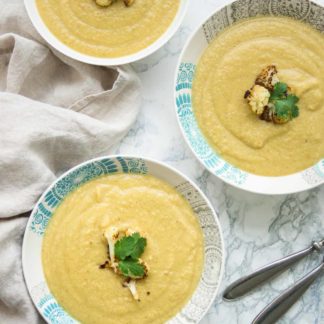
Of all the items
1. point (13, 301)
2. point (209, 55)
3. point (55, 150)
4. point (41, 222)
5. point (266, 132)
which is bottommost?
point (13, 301)

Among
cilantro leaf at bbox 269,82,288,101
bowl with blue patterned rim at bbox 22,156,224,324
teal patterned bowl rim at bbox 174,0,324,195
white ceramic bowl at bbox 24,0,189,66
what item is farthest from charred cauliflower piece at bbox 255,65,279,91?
bowl with blue patterned rim at bbox 22,156,224,324

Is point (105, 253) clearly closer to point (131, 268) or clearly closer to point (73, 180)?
point (131, 268)

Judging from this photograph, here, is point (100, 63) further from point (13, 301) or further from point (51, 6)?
point (13, 301)

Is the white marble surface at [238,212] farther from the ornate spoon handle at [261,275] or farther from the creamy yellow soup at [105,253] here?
the creamy yellow soup at [105,253]

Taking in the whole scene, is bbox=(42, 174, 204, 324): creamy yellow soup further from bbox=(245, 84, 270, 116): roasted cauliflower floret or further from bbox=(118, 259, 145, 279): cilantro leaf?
bbox=(245, 84, 270, 116): roasted cauliflower floret

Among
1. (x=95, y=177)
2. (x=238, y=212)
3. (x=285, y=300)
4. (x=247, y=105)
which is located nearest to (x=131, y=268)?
(x=95, y=177)

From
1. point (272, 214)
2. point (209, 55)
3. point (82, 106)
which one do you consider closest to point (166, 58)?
point (209, 55)
